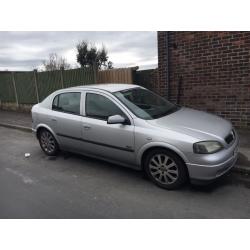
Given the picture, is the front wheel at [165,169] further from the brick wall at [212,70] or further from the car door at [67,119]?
the brick wall at [212,70]

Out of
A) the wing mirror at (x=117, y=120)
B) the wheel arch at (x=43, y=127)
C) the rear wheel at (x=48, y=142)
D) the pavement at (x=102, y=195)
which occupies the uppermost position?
the wing mirror at (x=117, y=120)

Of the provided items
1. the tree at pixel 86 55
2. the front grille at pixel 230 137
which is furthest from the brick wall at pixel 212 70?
the tree at pixel 86 55

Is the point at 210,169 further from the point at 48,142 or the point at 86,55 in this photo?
the point at 86,55

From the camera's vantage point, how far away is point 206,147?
11.4 ft

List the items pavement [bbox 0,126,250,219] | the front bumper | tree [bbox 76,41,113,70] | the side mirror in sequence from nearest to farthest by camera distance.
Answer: pavement [bbox 0,126,250,219] < the front bumper < the side mirror < tree [bbox 76,41,113,70]

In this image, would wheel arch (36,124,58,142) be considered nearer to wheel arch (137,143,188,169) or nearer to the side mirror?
the side mirror

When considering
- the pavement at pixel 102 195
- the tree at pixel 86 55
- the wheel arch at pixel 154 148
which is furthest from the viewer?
the tree at pixel 86 55

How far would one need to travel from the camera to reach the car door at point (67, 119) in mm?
4768

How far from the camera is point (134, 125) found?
156 inches

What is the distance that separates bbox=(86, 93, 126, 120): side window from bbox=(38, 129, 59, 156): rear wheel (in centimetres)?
125

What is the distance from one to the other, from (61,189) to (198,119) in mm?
2463

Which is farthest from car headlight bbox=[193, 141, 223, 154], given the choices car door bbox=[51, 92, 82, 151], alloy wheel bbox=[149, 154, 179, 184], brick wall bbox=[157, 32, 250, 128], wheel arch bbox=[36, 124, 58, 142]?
brick wall bbox=[157, 32, 250, 128]

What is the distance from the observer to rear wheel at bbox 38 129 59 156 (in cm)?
540
